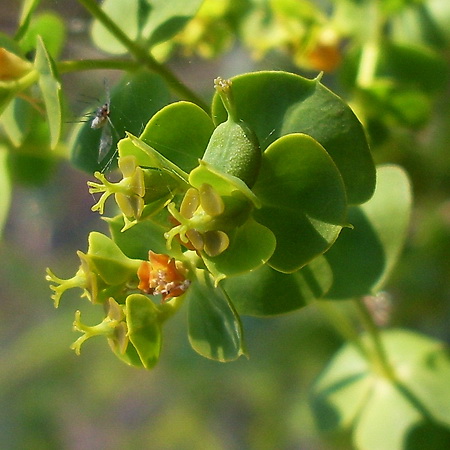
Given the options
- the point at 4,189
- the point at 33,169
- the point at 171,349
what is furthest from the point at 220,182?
the point at 171,349

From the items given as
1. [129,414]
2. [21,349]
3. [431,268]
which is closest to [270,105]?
[431,268]

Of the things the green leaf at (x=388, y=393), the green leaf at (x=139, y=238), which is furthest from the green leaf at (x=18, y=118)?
the green leaf at (x=388, y=393)

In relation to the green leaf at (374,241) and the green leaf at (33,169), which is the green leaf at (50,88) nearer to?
the green leaf at (374,241)

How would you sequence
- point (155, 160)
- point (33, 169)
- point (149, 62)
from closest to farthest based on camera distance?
point (155, 160) < point (149, 62) < point (33, 169)

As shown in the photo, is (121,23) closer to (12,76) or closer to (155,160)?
(12,76)

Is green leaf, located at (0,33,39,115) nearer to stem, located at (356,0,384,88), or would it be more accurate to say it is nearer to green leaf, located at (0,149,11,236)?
green leaf, located at (0,149,11,236)

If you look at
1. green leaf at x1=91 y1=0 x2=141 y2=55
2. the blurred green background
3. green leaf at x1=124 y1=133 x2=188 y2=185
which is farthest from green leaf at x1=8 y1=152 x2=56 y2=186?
green leaf at x1=124 y1=133 x2=188 y2=185

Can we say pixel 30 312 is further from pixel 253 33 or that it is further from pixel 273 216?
pixel 273 216

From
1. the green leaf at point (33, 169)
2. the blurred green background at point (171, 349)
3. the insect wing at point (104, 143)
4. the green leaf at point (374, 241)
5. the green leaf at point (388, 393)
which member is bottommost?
the blurred green background at point (171, 349)
